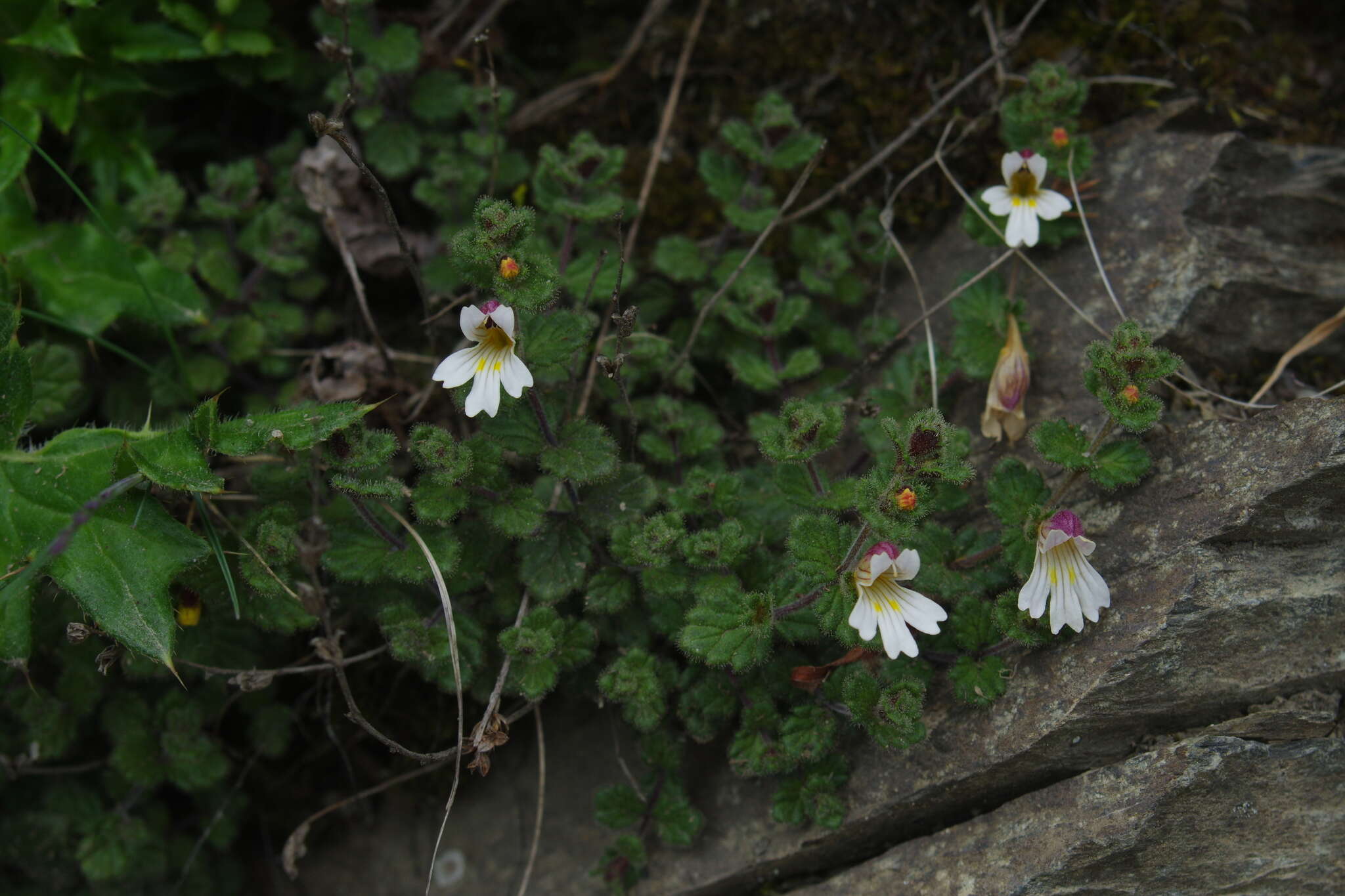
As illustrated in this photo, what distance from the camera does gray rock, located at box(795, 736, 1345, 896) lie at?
8.41 ft

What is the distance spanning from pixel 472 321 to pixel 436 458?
1.38 feet

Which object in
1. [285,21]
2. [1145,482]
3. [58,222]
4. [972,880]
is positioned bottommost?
[58,222]

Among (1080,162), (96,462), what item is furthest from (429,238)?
(1080,162)

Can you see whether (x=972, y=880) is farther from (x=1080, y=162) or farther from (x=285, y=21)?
(x=285, y=21)

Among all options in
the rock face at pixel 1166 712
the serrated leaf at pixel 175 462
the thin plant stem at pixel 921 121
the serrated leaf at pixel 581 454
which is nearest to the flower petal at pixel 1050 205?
the rock face at pixel 1166 712

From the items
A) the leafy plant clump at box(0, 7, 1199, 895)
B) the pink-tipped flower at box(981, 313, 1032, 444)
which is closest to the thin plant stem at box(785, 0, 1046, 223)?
the leafy plant clump at box(0, 7, 1199, 895)

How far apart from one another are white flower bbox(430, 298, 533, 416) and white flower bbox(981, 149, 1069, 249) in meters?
1.69

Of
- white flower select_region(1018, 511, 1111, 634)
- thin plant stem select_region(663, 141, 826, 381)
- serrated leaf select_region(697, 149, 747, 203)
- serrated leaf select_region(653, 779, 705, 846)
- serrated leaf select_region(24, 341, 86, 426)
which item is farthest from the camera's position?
serrated leaf select_region(697, 149, 747, 203)

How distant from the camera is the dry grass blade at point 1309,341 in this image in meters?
3.26

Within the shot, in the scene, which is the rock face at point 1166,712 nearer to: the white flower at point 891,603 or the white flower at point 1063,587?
the white flower at point 1063,587

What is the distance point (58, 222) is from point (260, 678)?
2.03m

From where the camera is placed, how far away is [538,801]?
3570 millimetres

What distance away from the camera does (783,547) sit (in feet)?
10.7

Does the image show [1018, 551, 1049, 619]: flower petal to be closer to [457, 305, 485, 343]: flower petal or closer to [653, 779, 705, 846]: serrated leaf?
[653, 779, 705, 846]: serrated leaf
